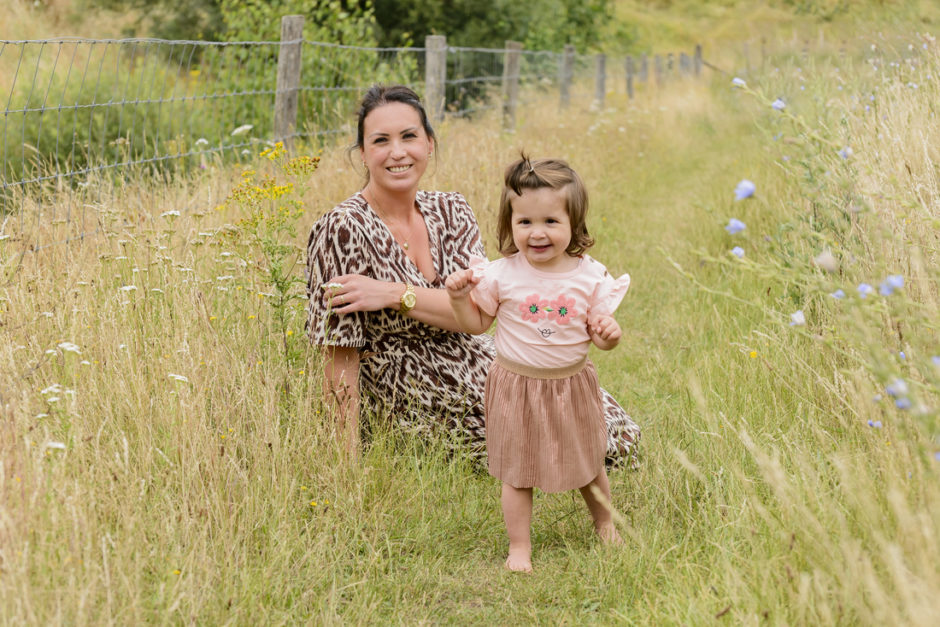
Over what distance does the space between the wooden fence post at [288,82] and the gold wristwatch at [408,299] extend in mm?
3356

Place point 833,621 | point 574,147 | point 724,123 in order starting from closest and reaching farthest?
point 833,621 < point 574,147 < point 724,123

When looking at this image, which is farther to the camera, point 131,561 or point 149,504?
point 149,504

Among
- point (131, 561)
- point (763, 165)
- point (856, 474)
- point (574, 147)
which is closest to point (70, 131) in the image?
point (574, 147)

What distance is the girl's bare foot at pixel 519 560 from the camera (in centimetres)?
281

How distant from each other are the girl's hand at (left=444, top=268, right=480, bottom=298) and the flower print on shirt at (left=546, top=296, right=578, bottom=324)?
26 centimetres

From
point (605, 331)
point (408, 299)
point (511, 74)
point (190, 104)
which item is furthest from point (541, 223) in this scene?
point (190, 104)

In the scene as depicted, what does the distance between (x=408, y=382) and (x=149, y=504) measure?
1.14 metres

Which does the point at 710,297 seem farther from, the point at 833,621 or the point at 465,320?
the point at 833,621

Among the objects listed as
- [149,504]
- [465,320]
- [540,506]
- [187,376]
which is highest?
[465,320]

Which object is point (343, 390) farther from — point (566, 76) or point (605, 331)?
point (566, 76)

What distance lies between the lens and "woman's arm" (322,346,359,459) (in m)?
3.11

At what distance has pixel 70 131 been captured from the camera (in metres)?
9.23

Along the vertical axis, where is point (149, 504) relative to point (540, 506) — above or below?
above

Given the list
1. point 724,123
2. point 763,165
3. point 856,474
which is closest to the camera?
point 856,474
